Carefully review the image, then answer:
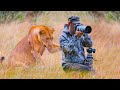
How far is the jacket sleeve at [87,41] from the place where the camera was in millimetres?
10164

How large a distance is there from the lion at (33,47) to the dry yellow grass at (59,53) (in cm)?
7

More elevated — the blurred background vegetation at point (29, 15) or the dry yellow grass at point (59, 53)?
the blurred background vegetation at point (29, 15)

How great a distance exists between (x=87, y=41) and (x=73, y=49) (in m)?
0.25

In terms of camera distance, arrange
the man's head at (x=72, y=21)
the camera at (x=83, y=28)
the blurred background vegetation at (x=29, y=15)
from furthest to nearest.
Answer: the blurred background vegetation at (x=29, y=15) < the man's head at (x=72, y=21) < the camera at (x=83, y=28)

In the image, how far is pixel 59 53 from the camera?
33.6 ft

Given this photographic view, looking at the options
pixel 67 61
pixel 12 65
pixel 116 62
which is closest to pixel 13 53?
pixel 12 65

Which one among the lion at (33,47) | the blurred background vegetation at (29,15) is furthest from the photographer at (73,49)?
→ the blurred background vegetation at (29,15)

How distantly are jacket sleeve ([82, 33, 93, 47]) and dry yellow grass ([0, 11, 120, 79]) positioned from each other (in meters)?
0.07

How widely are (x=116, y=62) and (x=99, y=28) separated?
58 centimetres

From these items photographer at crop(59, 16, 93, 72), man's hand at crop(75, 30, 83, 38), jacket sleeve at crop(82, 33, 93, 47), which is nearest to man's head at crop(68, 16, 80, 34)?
photographer at crop(59, 16, 93, 72)

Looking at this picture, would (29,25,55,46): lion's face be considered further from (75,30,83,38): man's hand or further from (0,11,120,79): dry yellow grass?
(75,30,83,38): man's hand

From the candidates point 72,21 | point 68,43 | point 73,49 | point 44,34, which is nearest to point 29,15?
point 44,34

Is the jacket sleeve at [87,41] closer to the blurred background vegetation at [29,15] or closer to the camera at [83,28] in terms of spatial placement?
the camera at [83,28]
